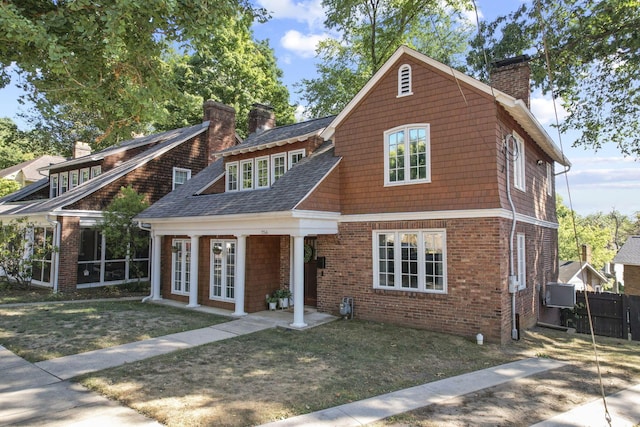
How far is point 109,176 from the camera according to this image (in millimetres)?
18672

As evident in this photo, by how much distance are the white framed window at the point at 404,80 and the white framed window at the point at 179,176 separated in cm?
1340

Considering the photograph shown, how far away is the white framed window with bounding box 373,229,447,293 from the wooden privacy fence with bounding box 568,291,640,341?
20.2 feet

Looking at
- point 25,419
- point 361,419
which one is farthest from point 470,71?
point 25,419

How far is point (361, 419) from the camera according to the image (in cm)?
513

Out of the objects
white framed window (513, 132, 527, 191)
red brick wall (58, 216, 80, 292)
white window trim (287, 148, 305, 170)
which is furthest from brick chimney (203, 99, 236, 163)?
white framed window (513, 132, 527, 191)

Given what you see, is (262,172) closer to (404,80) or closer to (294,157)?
(294,157)

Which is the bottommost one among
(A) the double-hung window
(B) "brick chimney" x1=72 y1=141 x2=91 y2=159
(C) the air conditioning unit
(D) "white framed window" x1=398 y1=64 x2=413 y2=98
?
(C) the air conditioning unit

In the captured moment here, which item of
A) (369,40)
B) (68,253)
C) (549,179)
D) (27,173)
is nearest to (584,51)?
(549,179)

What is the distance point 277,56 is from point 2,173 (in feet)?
95.7

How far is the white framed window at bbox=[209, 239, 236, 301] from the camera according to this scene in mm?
13172

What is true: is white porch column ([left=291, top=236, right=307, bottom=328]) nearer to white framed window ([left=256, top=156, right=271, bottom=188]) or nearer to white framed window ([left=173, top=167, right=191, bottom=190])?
white framed window ([left=256, top=156, right=271, bottom=188])

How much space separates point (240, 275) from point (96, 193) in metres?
9.61

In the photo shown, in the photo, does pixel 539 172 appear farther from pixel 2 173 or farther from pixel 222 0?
pixel 2 173

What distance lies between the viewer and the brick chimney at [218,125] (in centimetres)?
2074
